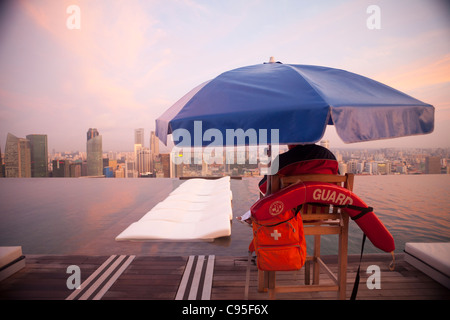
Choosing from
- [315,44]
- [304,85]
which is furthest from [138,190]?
[304,85]

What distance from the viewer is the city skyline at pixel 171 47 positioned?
4828 mm

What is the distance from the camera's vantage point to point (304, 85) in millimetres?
1300

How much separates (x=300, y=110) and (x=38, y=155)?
13099 mm

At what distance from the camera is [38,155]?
1082cm

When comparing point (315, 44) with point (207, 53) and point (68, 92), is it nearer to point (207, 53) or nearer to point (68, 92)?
point (207, 53)

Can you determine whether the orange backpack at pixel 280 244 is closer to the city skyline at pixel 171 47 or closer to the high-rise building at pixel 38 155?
the city skyline at pixel 171 47

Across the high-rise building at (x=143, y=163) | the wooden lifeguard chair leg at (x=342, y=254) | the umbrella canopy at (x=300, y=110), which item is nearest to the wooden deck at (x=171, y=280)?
the wooden lifeguard chair leg at (x=342, y=254)

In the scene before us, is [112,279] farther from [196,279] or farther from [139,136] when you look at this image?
[139,136]

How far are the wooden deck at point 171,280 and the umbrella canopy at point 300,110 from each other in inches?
56.1

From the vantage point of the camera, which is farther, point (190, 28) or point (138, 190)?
point (138, 190)

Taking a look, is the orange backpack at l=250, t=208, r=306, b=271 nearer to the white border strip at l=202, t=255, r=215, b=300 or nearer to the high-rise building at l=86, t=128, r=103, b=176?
the white border strip at l=202, t=255, r=215, b=300

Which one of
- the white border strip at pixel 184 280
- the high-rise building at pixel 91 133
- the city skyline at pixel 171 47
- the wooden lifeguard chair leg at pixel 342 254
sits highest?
the city skyline at pixel 171 47
